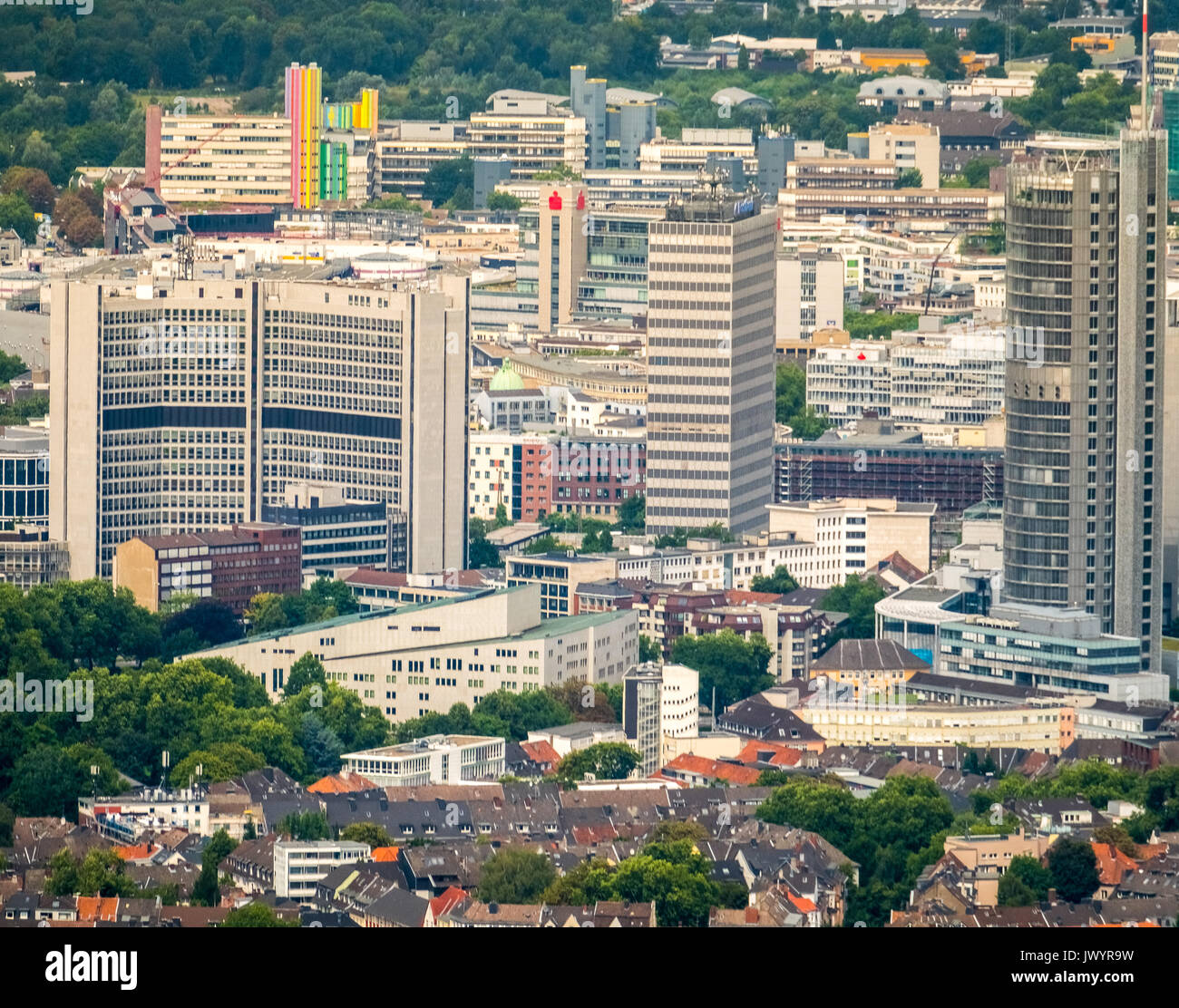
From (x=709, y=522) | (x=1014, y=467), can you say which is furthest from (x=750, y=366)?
(x=1014, y=467)

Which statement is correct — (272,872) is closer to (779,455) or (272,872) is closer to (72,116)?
(779,455)

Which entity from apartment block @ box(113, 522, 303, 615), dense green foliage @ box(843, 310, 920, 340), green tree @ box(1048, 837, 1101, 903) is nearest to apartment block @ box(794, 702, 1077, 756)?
green tree @ box(1048, 837, 1101, 903)

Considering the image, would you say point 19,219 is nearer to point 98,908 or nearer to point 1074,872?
point 1074,872

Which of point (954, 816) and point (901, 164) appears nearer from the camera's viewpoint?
point (954, 816)

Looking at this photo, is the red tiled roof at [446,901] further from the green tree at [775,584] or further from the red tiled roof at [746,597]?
the green tree at [775,584]

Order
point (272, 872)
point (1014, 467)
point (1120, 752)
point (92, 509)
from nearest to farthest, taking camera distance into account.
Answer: point (272, 872) < point (1120, 752) < point (1014, 467) < point (92, 509)

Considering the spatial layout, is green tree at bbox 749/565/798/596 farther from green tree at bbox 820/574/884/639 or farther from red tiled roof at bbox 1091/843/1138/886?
red tiled roof at bbox 1091/843/1138/886

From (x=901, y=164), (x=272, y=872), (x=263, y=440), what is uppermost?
(x=901, y=164)
